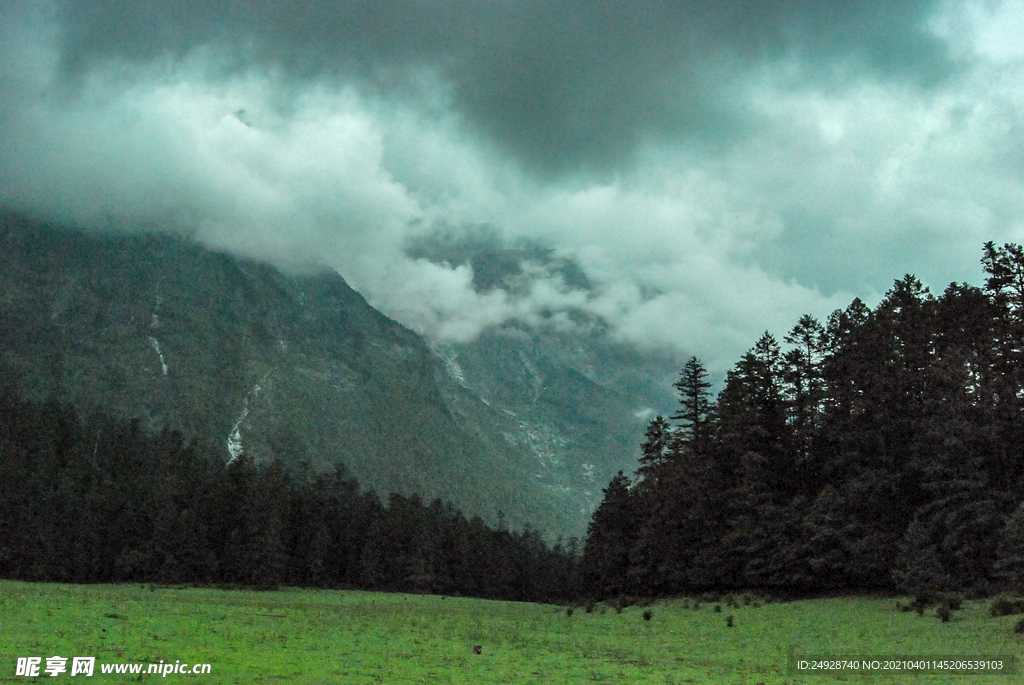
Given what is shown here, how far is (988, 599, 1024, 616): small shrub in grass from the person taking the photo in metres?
33.7

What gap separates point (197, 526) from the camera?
332ft

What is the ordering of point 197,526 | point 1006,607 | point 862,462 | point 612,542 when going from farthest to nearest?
point 197,526, point 612,542, point 862,462, point 1006,607

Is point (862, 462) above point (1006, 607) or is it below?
above

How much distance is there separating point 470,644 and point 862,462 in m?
36.8

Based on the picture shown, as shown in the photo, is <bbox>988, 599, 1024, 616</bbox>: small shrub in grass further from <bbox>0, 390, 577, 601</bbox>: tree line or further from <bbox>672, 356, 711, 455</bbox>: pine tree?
<bbox>0, 390, 577, 601</bbox>: tree line

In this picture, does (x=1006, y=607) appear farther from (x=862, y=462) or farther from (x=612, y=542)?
(x=612, y=542)

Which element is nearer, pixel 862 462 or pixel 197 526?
pixel 862 462

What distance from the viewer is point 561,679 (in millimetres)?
21906

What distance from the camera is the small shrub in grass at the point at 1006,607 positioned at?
33659 millimetres

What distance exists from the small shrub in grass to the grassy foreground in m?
0.50

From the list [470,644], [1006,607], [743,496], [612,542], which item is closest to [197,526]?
[612,542]

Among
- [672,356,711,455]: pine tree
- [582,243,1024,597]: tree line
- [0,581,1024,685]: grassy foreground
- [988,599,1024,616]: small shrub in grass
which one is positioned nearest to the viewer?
[0,581,1024,685]: grassy foreground

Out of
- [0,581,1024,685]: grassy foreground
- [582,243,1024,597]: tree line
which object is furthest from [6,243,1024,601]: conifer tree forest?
[0,581,1024,685]: grassy foreground

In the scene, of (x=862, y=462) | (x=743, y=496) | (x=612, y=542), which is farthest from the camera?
(x=612, y=542)
